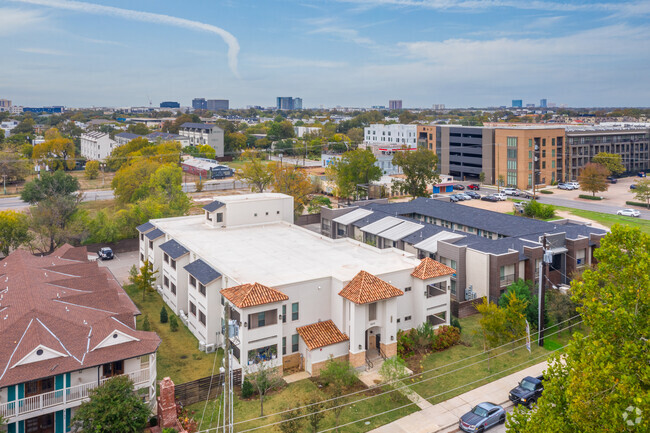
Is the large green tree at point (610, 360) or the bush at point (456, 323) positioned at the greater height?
the large green tree at point (610, 360)

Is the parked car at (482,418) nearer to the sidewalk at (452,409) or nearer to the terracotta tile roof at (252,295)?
the sidewalk at (452,409)

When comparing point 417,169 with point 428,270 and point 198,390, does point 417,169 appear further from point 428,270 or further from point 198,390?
point 198,390

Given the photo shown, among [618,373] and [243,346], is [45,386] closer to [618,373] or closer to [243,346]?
→ [243,346]

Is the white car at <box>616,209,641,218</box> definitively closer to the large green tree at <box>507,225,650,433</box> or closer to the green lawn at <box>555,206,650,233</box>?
the green lawn at <box>555,206,650,233</box>

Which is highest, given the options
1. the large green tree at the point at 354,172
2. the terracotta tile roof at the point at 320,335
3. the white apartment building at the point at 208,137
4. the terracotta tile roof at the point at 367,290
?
the white apartment building at the point at 208,137

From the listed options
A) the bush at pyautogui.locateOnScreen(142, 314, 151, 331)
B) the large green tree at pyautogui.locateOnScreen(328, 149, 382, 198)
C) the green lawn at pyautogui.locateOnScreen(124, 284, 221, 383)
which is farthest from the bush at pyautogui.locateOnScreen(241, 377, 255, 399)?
the large green tree at pyautogui.locateOnScreen(328, 149, 382, 198)

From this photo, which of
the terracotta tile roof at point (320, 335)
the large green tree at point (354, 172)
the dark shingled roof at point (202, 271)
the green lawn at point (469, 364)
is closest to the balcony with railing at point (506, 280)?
the green lawn at point (469, 364)

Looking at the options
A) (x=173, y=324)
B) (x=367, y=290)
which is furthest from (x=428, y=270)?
(x=173, y=324)

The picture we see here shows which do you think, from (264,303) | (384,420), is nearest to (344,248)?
(264,303)
